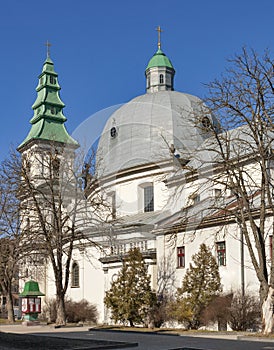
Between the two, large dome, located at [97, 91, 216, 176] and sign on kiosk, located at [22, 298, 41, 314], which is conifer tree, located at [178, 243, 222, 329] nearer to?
sign on kiosk, located at [22, 298, 41, 314]

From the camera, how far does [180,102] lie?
5259 centimetres

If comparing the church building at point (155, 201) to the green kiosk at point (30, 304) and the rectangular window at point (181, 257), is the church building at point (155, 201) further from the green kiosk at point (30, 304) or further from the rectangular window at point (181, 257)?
the green kiosk at point (30, 304)

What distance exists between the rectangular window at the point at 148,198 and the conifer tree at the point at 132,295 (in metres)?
13.6

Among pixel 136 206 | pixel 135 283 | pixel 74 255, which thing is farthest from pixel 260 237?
pixel 74 255

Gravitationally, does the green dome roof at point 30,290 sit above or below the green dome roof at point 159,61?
below

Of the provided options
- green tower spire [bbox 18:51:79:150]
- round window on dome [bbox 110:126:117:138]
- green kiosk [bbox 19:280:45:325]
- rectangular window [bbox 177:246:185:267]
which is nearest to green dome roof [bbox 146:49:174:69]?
green tower spire [bbox 18:51:79:150]

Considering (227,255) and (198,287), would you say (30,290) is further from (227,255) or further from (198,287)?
(227,255)

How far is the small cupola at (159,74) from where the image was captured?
61.9 m

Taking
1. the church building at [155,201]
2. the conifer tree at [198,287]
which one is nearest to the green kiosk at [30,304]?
the church building at [155,201]

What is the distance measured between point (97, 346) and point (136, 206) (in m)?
30.7

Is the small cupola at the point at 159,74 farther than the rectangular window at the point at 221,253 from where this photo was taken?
Yes

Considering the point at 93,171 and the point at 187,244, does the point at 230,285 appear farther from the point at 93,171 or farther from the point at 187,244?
the point at 93,171

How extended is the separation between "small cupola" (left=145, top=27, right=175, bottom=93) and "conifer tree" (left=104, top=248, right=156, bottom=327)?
31.5 meters

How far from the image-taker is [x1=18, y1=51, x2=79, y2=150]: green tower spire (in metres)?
66.0
